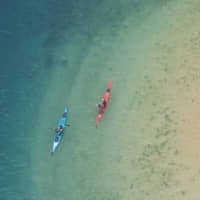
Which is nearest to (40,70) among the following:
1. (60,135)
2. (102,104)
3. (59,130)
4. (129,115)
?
(59,130)

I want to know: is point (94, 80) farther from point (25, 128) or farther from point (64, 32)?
point (25, 128)

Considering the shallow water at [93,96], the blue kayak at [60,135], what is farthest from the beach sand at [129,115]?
the blue kayak at [60,135]

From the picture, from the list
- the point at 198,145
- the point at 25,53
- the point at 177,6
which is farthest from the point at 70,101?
the point at 177,6

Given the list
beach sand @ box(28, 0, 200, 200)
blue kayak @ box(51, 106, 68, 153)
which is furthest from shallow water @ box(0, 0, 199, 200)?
blue kayak @ box(51, 106, 68, 153)

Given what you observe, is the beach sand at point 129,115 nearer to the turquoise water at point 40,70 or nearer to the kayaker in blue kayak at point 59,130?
the turquoise water at point 40,70

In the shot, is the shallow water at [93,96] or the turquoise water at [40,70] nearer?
the shallow water at [93,96]
